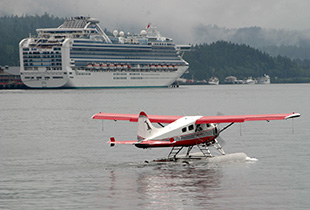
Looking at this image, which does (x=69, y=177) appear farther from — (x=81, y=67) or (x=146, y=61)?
(x=146, y=61)

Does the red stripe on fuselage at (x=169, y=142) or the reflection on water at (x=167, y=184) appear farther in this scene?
the red stripe on fuselage at (x=169, y=142)

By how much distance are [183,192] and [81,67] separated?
147 m

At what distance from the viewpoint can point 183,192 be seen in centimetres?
1914

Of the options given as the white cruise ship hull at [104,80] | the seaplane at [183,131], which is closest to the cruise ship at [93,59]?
the white cruise ship hull at [104,80]

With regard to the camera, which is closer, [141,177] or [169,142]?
[141,177]

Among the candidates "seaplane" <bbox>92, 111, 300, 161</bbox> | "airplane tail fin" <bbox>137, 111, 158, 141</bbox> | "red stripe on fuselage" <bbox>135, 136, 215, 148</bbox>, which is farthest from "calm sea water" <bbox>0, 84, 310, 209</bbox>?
"airplane tail fin" <bbox>137, 111, 158, 141</bbox>

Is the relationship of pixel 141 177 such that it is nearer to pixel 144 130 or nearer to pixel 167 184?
pixel 167 184

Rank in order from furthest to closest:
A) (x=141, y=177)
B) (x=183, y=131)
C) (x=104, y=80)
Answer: (x=104, y=80)
(x=183, y=131)
(x=141, y=177)

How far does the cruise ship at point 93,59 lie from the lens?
→ 160750 mm

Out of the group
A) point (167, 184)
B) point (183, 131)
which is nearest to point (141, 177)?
point (167, 184)

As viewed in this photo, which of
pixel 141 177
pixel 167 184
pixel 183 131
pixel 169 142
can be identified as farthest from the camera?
pixel 183 131

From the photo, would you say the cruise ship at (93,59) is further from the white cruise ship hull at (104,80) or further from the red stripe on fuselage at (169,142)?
the red stripe on fuselage at (169,142)

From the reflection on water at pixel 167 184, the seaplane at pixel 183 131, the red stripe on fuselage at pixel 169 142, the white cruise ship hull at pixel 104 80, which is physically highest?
the white cruise ship hull at pixel 104 80

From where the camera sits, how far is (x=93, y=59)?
169875mm
